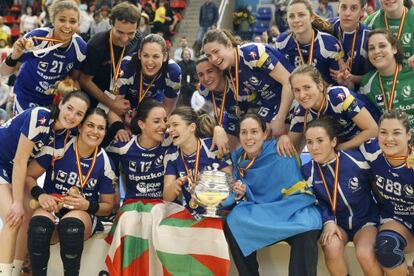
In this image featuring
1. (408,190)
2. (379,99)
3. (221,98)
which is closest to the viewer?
(408,190)

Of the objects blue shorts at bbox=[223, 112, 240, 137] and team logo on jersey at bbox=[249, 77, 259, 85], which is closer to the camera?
team logo on jersey at bbox=[249, 77, 259, 85]

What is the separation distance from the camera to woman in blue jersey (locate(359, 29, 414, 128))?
3770mm

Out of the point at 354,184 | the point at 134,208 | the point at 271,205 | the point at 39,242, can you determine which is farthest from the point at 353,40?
the point at 39,242

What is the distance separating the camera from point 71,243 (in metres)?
3.41

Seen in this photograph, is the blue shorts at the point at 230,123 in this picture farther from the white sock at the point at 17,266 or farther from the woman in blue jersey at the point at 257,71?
the white sock at the point at 17,266

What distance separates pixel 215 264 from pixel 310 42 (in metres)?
1.77

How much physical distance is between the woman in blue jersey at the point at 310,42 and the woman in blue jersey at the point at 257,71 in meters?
0.13

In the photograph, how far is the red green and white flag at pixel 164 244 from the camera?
11.4 ft

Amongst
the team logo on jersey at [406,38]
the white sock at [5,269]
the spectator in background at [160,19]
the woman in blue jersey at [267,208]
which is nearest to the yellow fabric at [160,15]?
the spectator in background at [160,19]

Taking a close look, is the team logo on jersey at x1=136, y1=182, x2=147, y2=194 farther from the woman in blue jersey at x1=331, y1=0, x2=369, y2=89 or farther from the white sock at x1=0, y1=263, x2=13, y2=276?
the woman in blue jersey at x1=331, y1=0, x2=369, y2=89

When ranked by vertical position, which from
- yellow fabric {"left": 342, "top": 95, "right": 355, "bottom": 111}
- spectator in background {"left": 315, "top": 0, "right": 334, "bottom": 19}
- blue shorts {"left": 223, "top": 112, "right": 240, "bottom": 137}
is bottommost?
blue shorts {"left": 223, "top": 112, "right": 240, "bottom": 137}

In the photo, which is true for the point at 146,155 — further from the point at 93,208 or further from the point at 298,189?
the point at 298,189

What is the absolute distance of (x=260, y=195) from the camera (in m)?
3.68

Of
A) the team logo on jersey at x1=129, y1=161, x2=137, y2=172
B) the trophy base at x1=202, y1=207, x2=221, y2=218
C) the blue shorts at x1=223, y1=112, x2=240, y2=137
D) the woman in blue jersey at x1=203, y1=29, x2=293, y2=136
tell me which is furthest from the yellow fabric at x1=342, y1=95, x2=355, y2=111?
Answer: the team logo on jersey at x1=129, y1=161, x2=137, y2=172
